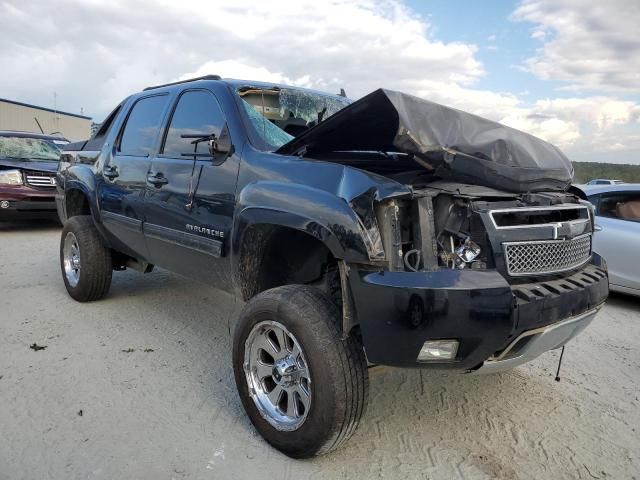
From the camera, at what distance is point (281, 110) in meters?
3.75

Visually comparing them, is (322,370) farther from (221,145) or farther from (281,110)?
(281,110)

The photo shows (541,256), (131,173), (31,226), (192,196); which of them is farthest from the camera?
(31,226)

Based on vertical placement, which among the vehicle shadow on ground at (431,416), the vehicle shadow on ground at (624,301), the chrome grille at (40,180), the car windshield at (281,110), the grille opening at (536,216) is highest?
the car windshield at (281,110)

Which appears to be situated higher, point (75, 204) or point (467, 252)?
point (467, 252)

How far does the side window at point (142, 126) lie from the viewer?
4.12m

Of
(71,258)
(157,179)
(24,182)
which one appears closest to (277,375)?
(157,179)

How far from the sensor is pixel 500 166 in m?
2.65

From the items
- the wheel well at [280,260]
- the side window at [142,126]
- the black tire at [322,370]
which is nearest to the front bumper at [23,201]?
the side window at [142,126]

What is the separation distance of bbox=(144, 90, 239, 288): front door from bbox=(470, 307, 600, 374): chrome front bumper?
1656 mm

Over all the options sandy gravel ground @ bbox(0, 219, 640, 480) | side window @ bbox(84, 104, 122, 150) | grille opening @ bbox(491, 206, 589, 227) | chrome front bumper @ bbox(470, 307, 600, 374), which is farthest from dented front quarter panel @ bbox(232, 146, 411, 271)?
side window @ bbox(84, 104, 122, 150)

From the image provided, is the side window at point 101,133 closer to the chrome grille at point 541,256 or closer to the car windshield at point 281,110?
the car windshield at point 281,110

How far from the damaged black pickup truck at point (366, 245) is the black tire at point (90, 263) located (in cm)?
162

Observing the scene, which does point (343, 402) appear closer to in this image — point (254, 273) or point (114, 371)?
point (254, 273)

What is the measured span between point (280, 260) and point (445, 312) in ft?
4.15
